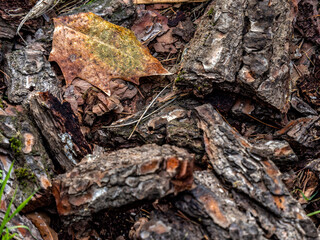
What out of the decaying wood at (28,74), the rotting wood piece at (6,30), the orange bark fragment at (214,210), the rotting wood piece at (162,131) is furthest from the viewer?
the rotting wood piece at (6,30)

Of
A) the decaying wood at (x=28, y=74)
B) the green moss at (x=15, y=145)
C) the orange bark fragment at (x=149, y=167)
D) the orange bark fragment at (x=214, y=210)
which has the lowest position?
the orange bark fragment at (x=214, y=210)

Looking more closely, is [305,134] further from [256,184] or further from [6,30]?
[6,30]

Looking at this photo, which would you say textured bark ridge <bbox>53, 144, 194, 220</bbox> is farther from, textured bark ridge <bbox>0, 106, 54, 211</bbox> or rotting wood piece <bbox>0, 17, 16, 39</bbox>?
rotting wood piece <bbox>0, 17, 16, 39</bbox>

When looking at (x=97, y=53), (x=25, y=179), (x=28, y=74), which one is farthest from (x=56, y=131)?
(x=97, y=53)

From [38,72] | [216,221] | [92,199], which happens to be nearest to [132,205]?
[92,199]

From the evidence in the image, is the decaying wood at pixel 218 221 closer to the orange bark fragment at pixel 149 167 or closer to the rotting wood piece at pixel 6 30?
the orange bark fragment at pixel 149 167

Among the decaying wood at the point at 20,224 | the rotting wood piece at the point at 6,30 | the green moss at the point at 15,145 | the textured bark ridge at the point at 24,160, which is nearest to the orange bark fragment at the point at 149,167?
the textured bark ridge at the point at 24,160

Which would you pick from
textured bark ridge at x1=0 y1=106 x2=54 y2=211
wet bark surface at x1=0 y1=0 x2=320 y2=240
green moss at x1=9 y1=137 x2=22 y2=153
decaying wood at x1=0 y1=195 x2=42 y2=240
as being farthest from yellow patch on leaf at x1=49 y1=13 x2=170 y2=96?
decaying wood at x1=0 y1=195 x2=42 y2=240
